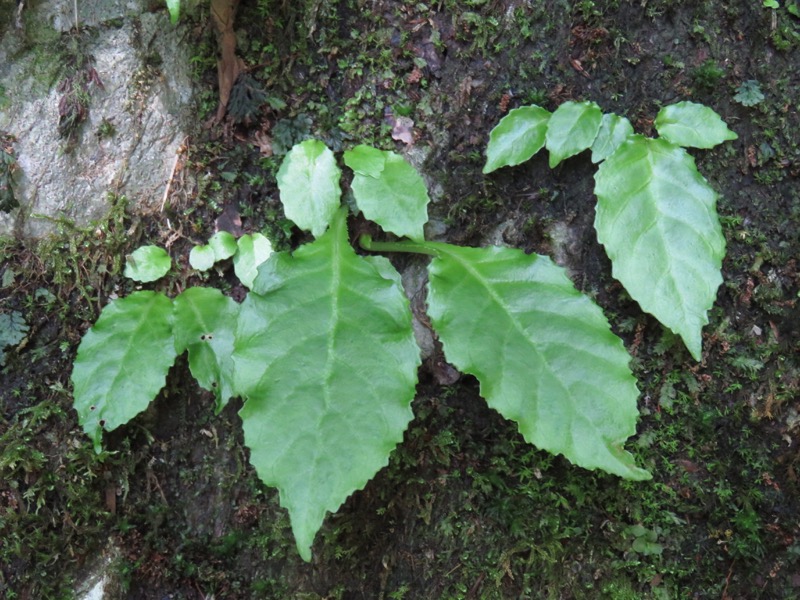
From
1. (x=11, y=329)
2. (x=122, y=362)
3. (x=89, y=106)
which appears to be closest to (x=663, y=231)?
(x=122, y=362)

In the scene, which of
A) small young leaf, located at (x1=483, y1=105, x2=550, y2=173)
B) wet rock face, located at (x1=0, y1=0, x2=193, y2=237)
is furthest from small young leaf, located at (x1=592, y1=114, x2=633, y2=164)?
wet rock face, located at (x1=0, y1=0, x2=193, y2=237)

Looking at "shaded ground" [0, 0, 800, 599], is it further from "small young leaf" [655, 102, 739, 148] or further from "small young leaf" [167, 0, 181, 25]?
"small young leaf" [167, 0, 181, 25]

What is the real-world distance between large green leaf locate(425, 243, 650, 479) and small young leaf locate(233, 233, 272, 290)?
494mm

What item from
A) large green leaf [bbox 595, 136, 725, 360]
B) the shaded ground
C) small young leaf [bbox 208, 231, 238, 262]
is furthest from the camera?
small young leaf [bbox 208, 231, 238, 262]

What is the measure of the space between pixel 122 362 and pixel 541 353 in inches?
42.5

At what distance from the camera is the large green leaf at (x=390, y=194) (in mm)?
1711

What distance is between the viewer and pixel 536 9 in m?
1.83

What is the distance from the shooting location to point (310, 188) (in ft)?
5.76

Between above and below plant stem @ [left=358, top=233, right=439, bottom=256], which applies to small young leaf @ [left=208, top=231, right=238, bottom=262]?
above

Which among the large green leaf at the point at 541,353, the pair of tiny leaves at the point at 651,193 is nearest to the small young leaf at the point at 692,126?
the pair of tiny leaves at the point at 651,193

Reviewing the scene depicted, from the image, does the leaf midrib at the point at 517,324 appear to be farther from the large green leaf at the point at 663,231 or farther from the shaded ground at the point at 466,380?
the large green leaf at the point at 663,231

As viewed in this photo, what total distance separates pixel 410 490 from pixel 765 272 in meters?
1.17

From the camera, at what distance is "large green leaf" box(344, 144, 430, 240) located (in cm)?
171

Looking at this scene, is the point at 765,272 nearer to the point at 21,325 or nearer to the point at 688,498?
the point at 688,498
